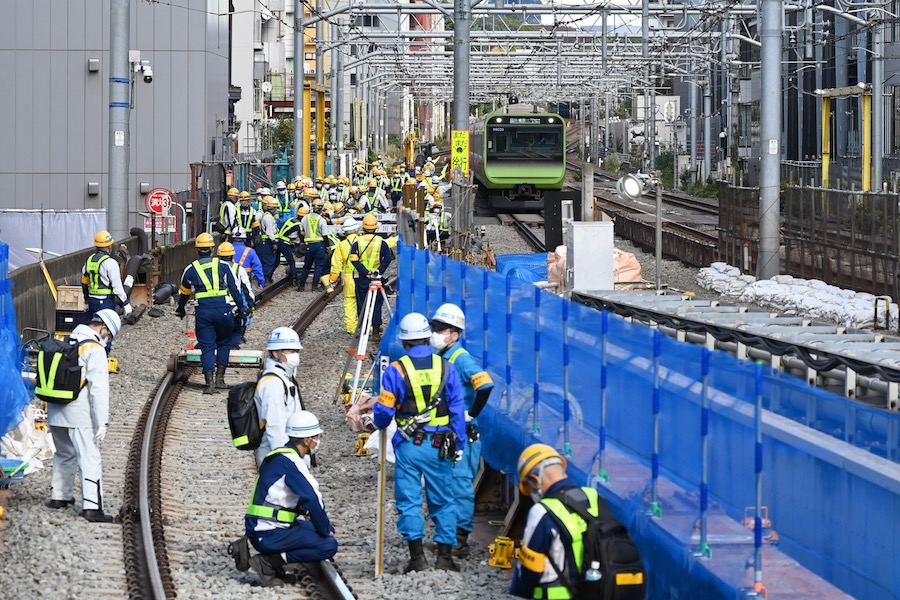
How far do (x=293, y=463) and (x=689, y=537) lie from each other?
8.54ft

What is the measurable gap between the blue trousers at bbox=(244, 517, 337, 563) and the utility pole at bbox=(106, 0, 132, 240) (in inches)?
626

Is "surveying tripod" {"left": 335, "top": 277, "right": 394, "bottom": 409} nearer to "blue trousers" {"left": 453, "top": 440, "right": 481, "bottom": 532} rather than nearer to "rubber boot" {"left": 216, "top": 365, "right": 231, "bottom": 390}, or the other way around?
"rubber boot" {"left": 216, "top": 365, "right": 231, "bottom": 390}

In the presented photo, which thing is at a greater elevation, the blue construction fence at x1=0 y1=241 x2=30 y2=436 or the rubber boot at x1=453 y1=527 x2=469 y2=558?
the blue construction fence at x1=0 y1=241 x2=30 y2=436

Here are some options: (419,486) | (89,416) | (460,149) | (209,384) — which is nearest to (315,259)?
(460,149)

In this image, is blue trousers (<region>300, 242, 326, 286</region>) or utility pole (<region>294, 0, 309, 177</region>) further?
utility pole (<region>294, 0, 309, 177</region>)

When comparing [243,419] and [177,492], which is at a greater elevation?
[243,419]

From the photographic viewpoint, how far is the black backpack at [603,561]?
6.52 meters

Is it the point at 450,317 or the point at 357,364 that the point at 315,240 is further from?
the point at 450,317

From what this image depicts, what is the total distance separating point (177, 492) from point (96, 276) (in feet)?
22.6

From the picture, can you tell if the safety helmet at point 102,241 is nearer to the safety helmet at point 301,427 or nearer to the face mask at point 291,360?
the face mask at point 291,360

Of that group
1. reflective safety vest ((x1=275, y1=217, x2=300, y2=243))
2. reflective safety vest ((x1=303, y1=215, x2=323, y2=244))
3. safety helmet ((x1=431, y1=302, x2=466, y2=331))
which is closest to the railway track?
safety helmet ((x1=431, y1=302, x2=466, y2=331))

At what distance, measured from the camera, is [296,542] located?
32.5ft

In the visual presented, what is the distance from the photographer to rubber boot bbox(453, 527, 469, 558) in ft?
35.7

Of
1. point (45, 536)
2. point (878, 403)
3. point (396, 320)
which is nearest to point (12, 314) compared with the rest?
point (396, 320)
